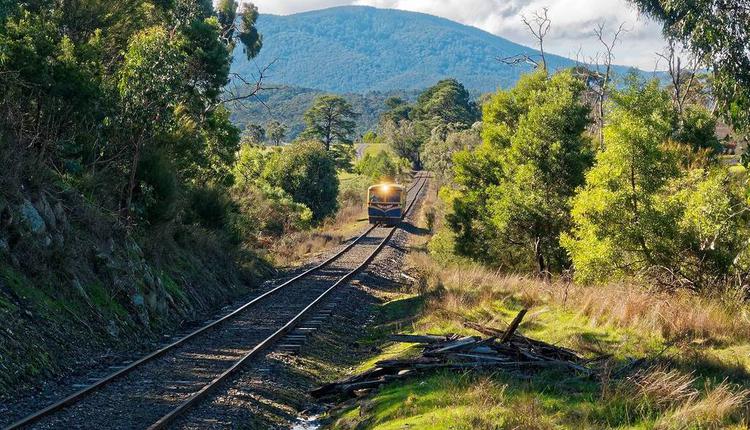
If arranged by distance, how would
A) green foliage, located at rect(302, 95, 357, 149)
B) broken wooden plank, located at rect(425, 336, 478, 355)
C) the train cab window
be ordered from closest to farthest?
1. broken wooden plank, located at rect(425, 336, 478, 355)
2. the train cab window
3. green foliage, located at rect(302, 95, 357, 149)

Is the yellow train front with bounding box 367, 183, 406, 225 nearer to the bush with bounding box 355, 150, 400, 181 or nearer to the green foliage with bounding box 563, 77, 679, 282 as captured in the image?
the bush with bounding box 355, 150, 400, 181

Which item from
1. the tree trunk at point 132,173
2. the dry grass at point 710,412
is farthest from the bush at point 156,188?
the dry grass at point 710,412

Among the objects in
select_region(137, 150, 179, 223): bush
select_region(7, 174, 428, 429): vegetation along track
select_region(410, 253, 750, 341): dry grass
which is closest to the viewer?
select_region(7, 174, 428, 429): vegetation along track

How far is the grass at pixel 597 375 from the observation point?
24.9ft

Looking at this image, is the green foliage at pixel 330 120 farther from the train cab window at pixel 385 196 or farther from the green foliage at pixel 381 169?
the train cab window at pixel 385 196

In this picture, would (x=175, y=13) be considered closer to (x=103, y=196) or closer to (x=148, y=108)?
(x=148, y=108)

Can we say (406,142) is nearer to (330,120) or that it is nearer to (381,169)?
(330,120)

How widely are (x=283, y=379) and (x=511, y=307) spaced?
20.8 feet

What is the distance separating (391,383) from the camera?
34.7 feet

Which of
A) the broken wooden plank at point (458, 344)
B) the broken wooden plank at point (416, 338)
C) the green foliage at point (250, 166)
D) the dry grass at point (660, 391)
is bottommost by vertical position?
the broken wooden plank at point (416, 338)

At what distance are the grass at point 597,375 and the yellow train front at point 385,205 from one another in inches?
1190

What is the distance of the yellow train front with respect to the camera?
47.2 metres

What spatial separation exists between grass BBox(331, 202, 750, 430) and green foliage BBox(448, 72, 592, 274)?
9.46 m

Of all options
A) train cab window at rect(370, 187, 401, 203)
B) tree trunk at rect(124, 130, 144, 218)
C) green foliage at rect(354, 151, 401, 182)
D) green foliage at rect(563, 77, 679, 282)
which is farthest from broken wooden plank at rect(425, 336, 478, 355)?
green foliage at rect(354, 151, 401, 182)
